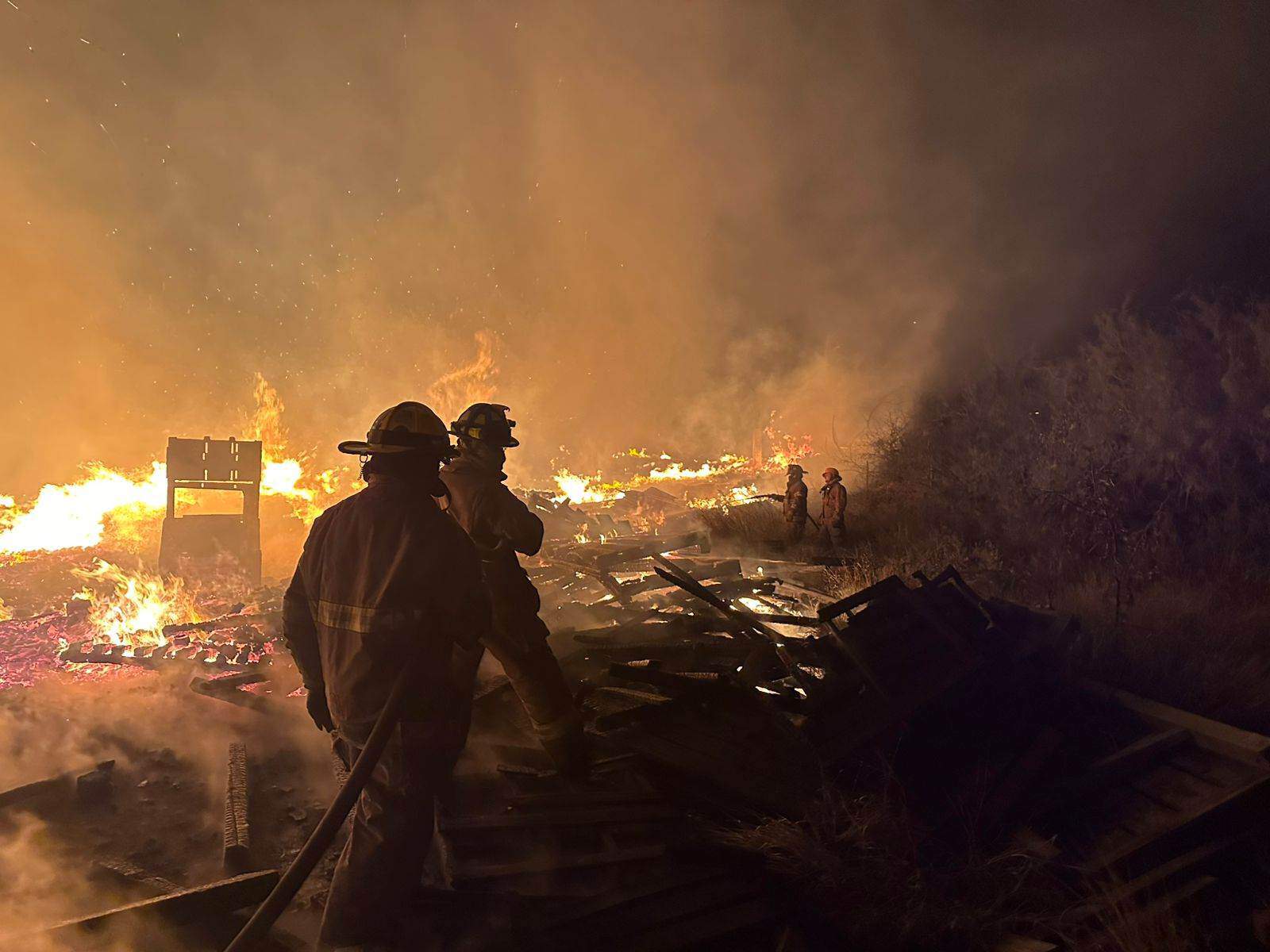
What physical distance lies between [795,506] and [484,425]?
8.42 meters

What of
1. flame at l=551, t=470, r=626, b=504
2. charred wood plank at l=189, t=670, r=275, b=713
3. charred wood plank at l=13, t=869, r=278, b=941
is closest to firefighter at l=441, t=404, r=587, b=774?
charred wood plank at l=13, t=869, r=278, b=941

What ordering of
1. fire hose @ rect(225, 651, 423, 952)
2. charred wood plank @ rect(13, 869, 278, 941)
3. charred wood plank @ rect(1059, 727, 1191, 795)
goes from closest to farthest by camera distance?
fire hose @ rect(225, 651, 423, 952) < charred wood plank @ rect(13, 869, 278, 941) < charred wood plank @ rect(1059, 727, 1191, 795)

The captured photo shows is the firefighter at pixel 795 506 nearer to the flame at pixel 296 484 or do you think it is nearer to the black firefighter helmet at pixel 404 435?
the black firefighter helmet at pixel 404 435

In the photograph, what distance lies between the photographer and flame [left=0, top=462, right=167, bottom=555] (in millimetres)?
16562

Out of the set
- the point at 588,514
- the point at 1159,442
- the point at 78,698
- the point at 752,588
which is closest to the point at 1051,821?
the point at 752,588

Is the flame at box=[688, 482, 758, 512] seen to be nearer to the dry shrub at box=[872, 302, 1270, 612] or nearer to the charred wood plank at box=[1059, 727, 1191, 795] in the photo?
the dry shrub at box=[872, 302, 1270, 612]

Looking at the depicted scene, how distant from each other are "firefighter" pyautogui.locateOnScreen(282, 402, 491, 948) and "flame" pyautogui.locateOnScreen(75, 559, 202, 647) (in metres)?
7.60

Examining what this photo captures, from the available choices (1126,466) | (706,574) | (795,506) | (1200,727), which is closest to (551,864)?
(1200,727)

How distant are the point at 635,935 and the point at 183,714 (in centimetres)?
468

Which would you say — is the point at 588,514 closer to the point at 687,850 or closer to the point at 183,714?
the point at 183,714

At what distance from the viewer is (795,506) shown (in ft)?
39.8

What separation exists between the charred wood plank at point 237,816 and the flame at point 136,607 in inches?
212

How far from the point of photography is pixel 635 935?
10.3ft

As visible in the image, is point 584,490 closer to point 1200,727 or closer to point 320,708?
point 1200,727
